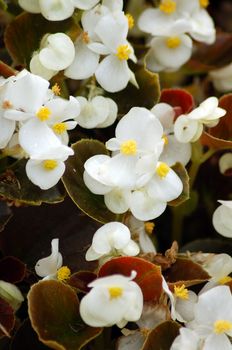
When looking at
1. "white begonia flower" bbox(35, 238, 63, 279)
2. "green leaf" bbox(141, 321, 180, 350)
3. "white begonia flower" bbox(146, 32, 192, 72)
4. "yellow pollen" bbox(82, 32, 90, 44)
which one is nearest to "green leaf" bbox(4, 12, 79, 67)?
"yellow pollen" bbox(82, 32, 90, 44)

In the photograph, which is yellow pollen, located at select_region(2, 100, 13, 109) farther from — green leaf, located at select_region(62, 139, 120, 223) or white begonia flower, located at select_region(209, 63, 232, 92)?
white begonia flower, located at select_region(209, 63, 232, 92)

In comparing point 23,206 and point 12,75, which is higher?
point 12,75

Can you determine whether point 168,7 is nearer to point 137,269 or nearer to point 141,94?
point 141,94

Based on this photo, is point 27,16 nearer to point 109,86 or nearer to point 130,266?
point 109,86

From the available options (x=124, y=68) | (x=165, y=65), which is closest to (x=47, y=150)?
(x=124, y=68)

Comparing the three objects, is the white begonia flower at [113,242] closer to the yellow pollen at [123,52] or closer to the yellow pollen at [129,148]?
the yellow pollen at [129,148]

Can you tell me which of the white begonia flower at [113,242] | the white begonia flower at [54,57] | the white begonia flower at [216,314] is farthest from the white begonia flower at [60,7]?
the white begonia flower at [216,314]
